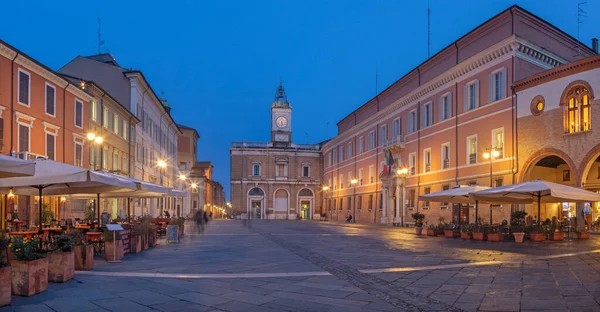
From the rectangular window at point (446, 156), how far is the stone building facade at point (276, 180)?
138ft

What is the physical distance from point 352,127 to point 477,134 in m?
26.8

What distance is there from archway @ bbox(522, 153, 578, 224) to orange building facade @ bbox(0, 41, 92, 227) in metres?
23.7

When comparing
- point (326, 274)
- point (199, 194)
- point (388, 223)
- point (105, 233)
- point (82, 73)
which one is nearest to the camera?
point (326, 274)

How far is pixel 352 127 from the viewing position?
57.6 metres

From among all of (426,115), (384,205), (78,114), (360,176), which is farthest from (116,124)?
(360,176)

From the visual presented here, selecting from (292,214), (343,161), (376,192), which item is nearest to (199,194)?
(292,214)

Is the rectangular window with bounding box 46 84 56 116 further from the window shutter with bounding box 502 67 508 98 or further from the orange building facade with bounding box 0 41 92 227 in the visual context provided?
the window shutter with bounding box 502 67 508 98

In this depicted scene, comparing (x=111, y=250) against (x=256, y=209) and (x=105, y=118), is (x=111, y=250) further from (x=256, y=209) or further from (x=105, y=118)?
(x=256, y=209)

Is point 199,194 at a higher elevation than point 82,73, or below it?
below

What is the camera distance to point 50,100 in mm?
24344

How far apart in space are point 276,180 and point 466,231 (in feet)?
188

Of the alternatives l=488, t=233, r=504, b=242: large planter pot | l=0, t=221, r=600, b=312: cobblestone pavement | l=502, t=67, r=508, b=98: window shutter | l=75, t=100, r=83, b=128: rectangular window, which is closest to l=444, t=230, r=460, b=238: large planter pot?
l=488, t=233, r=504, b=242: large planter pot

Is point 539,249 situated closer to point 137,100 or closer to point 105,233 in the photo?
point 105,233

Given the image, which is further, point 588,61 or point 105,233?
point 588,61
